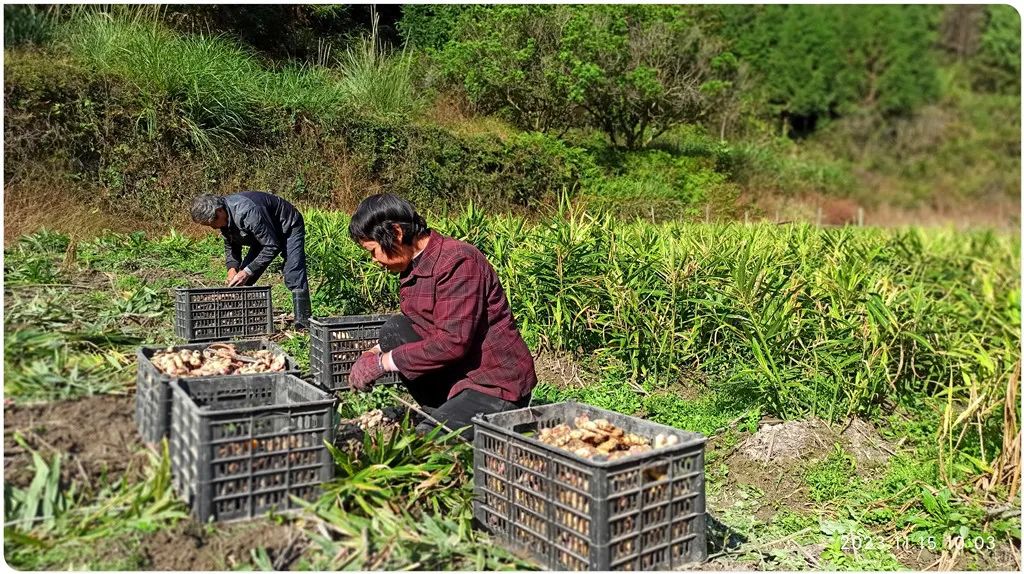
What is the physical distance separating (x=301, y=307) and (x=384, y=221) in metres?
2.17

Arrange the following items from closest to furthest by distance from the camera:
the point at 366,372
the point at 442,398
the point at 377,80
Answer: the point at 366,372, the point at 442,398, the point at 377,80

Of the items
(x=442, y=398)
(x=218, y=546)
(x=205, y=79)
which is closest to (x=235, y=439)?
(x=218, y=546)

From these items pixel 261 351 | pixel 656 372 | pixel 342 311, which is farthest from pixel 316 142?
pixel 261 351

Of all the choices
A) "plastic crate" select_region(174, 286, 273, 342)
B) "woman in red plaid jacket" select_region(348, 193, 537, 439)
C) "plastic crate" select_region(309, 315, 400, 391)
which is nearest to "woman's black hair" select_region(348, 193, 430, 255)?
"woman in red plaid jacket" select_region(348, 193, 537, 439)

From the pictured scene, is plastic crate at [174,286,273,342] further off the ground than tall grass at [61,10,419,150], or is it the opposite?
tall grass at [61,10,419,150]

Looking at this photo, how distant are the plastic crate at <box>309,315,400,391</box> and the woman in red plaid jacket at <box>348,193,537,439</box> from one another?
2.28ft

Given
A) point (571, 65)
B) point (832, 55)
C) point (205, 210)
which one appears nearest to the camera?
point (205, 210)

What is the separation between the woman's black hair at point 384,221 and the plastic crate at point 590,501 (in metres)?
0.61

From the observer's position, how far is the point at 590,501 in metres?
1.89

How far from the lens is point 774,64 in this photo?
54.1 ft

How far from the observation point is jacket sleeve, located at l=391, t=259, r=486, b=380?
7.89 ft

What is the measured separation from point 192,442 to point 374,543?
497 mm

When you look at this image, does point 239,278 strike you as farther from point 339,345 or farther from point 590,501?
point 590,501

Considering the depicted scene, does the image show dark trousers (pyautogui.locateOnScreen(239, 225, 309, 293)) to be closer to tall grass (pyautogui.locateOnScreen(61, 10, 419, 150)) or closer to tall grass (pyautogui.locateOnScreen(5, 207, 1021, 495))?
tall grass (pyautogui.locateOnScreen(5, 207, 1021, 495))
